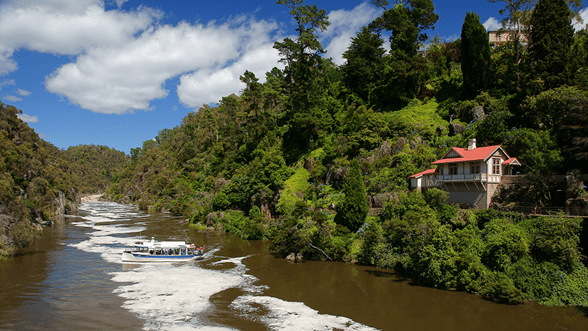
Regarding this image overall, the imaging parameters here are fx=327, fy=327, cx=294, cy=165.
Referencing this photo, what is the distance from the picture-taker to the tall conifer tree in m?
36.3

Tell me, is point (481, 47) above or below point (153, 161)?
above

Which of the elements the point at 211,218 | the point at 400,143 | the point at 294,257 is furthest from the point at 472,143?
the point at 211,218

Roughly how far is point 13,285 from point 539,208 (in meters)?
44.5

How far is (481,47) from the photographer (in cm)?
4534

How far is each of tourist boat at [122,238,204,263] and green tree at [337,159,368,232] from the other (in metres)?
16.7

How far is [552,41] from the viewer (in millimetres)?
36938

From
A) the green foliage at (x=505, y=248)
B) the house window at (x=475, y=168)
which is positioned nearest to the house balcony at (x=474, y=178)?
the house window at (x=475, y=168)

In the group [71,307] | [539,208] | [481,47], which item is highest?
[481,47]

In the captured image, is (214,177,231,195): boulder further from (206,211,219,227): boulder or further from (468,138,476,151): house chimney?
(468,138,476,151): house chimney

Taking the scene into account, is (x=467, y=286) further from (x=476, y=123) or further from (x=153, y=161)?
(x=153, y=161)

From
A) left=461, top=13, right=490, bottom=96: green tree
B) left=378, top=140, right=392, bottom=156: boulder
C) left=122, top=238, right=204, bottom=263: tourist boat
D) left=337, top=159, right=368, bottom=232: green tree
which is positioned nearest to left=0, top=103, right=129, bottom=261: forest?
left=122, top=238, right=204, bottom=263: tourist boat

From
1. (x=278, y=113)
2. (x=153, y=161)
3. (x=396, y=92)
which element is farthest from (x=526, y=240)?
(x=153, y=161)

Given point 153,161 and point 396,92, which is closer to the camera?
point 396,92

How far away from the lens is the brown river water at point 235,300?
20438 mm
